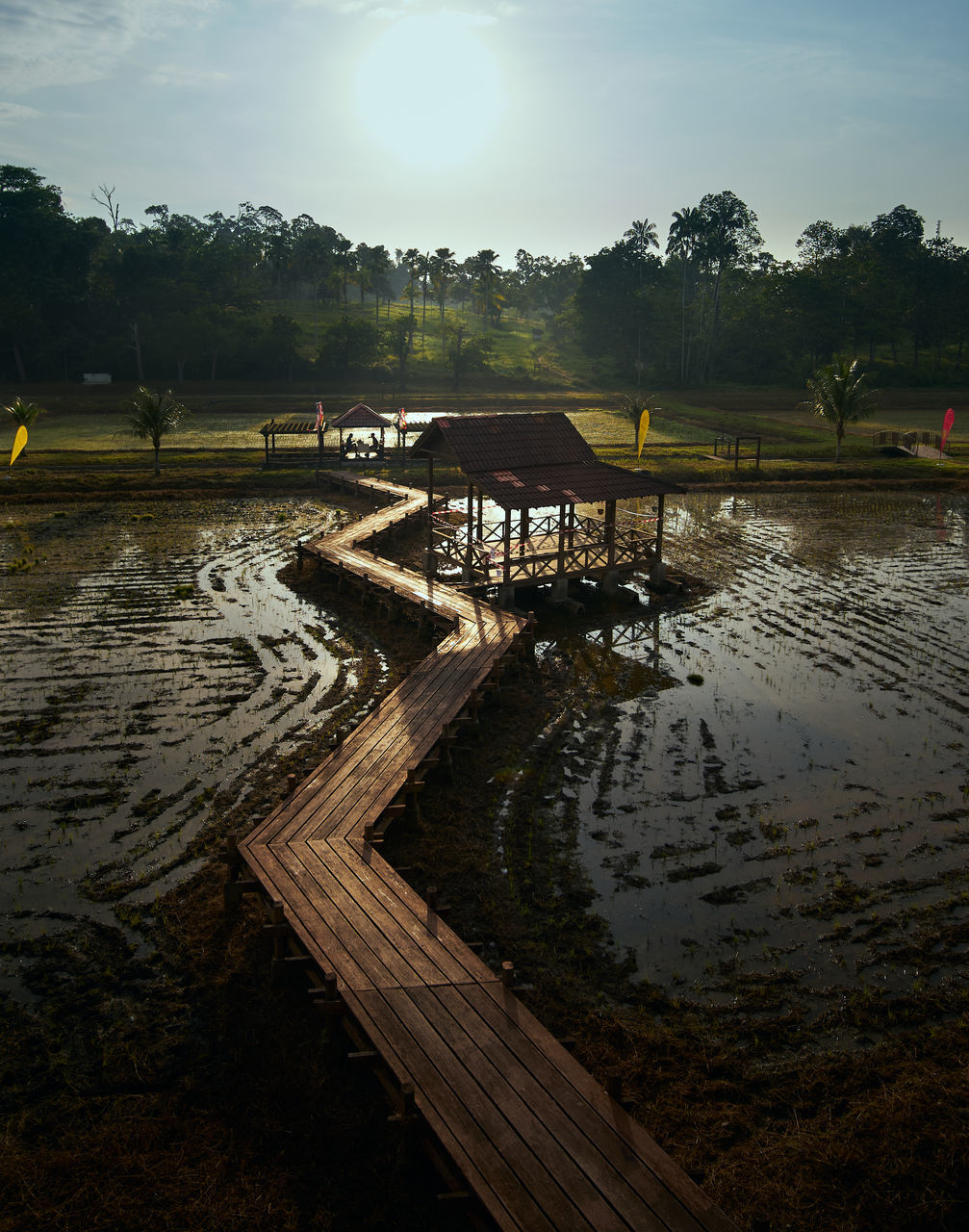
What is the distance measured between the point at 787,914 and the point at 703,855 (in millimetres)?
1415

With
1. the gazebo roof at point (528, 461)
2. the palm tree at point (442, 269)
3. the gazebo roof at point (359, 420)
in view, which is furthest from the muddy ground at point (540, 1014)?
the palm tree at point (442, 269)

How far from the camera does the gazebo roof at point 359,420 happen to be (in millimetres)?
37500

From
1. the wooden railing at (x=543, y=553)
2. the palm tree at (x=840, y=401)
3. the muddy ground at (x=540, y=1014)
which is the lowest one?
the muddy ground at (x=540, y=1014)

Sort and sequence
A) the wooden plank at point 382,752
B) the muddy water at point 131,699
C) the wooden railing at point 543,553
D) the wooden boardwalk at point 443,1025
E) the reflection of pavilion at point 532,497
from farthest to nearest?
1. the wooden railing at point 543,553
2. the reflection of pavilion at point 532,497
3. the wooden plank at point 382,752
4. the muddy water at point 131,699
5. the wooden boardwalk at point 443,1025

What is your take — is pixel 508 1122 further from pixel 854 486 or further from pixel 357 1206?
pixel 854 486

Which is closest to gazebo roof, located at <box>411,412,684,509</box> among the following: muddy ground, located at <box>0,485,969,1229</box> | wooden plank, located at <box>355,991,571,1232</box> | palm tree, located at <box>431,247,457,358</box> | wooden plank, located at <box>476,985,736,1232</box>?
muddy ground, located at <box>0,485,969,1229</box>

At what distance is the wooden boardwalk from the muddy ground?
57cm

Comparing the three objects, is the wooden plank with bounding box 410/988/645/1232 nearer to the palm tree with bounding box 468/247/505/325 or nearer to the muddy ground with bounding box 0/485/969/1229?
Answer: the muddy ground with bounding box 0/485/969/1229

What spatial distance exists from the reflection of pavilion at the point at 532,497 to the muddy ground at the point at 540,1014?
1003 cm

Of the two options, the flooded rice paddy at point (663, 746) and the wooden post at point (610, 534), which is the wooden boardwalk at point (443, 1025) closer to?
the flooded rice paddy at point (663, 746)

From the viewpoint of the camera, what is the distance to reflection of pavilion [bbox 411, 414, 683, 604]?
21.2 metres

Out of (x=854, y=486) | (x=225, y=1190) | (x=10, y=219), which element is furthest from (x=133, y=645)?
(x=10, y=219)

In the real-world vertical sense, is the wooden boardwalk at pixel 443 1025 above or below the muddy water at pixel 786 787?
above

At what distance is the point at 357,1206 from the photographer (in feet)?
21.2
